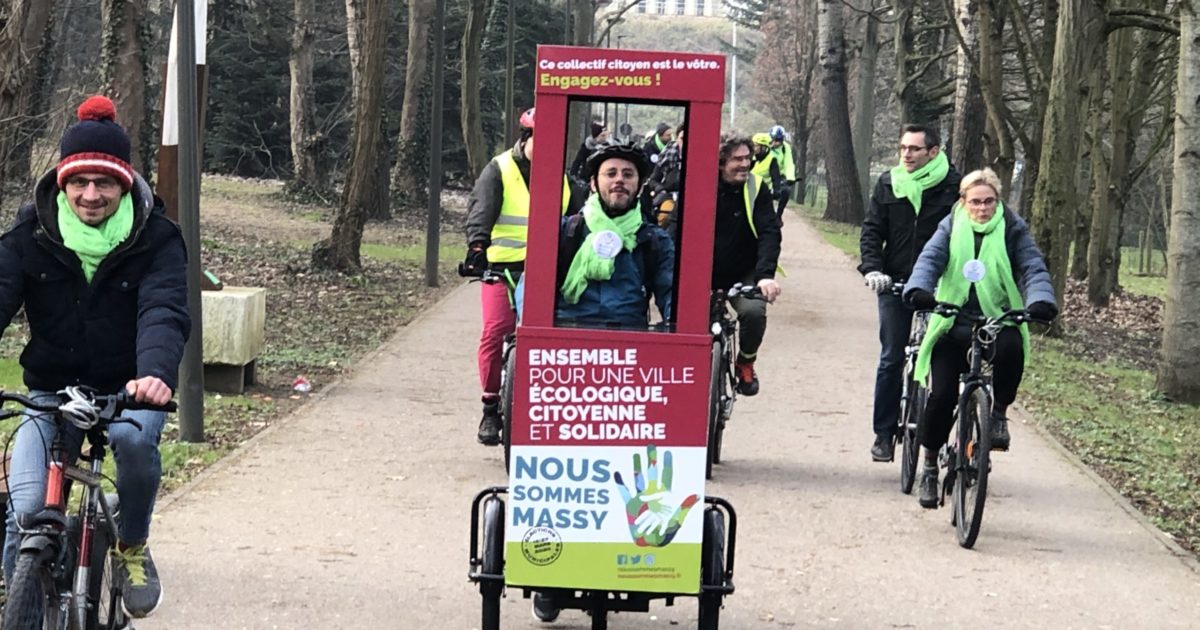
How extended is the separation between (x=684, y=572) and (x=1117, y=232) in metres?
23.1

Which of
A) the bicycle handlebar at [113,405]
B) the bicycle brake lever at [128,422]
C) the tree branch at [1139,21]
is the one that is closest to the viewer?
the bicycle handlebar at [113,405]

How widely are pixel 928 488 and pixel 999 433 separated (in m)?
0.54

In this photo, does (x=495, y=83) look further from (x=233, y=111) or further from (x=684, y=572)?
(x=684, y=572)

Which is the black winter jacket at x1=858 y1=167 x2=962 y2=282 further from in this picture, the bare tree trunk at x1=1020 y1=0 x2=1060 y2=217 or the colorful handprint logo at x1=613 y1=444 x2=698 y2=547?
the bare tree trunk at x1=1020 y1=0 x2=1060 y2=217

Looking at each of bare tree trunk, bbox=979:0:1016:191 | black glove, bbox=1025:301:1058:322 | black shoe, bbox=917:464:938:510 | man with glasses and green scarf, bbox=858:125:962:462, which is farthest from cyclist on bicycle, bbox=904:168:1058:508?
bare tree trunk, bbox=979:0:1016:191

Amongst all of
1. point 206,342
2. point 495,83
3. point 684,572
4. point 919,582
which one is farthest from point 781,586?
point 495,83

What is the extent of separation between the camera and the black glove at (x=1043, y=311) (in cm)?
805

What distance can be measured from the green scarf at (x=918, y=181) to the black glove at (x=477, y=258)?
230 cm

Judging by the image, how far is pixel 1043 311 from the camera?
8.06 meters

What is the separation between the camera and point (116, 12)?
49.8 feet

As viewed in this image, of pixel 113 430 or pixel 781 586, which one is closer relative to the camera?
pixel 113 430

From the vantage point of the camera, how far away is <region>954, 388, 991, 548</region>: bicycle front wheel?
815 centimetres

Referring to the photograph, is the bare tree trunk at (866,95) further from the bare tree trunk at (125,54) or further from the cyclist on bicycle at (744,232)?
the cyclist on bicycle at (744,232)

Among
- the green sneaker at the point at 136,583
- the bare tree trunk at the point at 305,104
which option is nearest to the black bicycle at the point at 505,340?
the green sneaker at the point at 136,583
